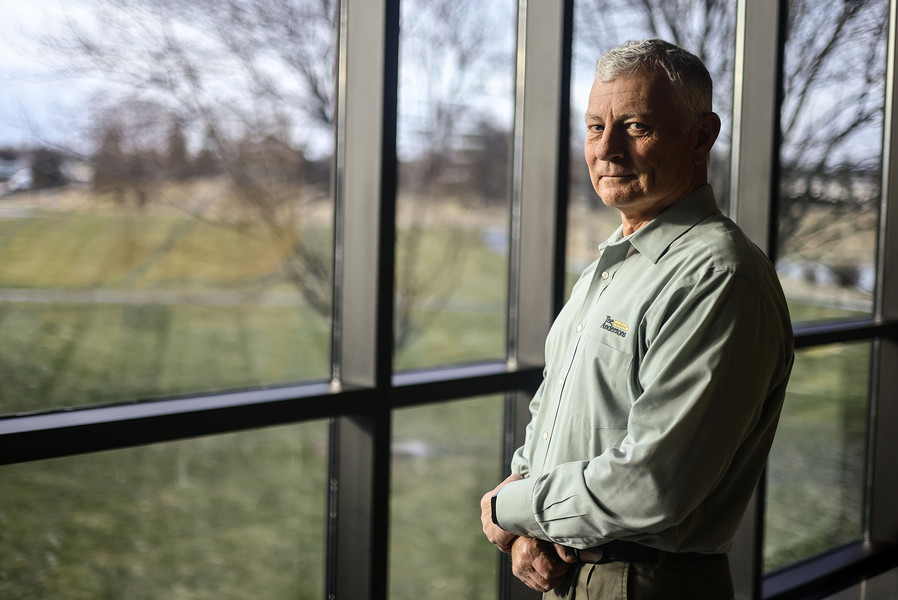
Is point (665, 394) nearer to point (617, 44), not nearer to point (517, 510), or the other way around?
point (517, 510)

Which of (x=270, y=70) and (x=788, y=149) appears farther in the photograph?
(x=788, y=149)

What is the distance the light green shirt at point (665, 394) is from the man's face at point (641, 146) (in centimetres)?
5

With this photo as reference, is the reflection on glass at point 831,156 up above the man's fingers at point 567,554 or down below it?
above

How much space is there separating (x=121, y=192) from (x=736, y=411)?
5.29ft

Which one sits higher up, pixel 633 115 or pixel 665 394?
pixel 633 115

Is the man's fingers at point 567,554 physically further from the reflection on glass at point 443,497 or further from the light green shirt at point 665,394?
the reflection on glass at point 443,497

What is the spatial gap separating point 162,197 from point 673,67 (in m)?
1.39

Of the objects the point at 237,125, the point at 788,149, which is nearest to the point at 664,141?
the point at 237,125

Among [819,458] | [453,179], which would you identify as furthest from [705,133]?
[819,458]

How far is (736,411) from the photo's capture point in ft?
4.43

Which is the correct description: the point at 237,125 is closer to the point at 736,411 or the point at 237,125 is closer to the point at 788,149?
the point at 736,411

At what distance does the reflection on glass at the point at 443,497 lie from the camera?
8.72ft

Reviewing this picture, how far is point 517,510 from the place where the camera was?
1.57 meters

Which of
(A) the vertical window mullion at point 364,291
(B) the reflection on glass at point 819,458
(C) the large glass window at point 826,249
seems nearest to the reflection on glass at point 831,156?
(C) the large glass window at point 826,249
